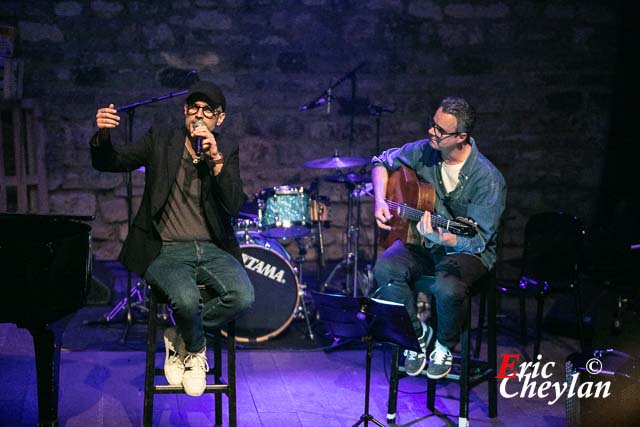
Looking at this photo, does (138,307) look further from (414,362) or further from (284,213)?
(414,362)

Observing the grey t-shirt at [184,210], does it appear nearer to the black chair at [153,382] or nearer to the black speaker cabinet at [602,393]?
the black chair at [153,382]

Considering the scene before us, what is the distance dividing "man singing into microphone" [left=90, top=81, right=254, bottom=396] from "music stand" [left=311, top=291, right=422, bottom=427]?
0.43m

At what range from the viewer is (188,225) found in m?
4.07

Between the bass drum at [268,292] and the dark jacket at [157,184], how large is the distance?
156 cm

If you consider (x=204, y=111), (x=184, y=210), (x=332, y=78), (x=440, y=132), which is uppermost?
(x=332, y=78)

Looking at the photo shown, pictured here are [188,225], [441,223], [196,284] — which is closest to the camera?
[196,284]

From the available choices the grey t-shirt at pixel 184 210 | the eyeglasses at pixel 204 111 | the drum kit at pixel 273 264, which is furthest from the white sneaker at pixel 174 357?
the drum kit at pixel 273 264

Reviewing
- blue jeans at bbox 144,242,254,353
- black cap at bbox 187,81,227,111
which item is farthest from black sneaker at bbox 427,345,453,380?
black cap at bbox 187,81,227,111

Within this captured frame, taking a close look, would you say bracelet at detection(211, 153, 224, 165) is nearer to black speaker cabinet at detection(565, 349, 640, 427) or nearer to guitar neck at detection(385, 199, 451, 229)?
guitar neck at detection(385, 199, 451, 229)

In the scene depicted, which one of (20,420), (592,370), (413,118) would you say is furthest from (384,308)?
(413,118)

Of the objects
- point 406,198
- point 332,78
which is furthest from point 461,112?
point 332,78

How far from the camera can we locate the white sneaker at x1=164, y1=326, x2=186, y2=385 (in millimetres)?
3844

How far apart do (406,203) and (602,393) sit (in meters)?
1.50

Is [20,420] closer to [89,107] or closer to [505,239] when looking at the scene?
[89,107]
